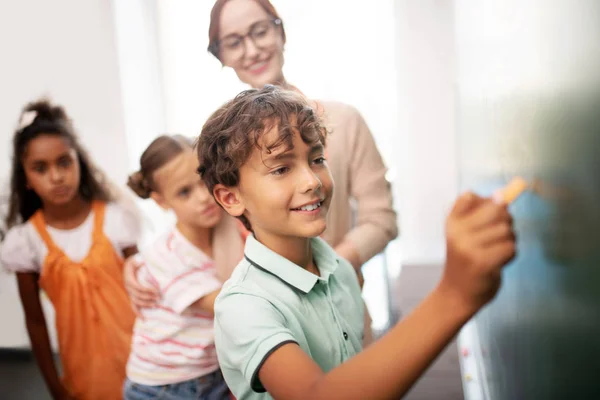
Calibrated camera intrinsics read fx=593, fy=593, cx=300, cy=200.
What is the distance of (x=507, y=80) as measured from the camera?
82cm

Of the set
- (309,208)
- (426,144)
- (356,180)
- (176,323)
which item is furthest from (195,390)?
(426,144)

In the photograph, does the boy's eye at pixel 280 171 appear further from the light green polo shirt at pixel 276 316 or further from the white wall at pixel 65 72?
the white wall at pixel 65 72

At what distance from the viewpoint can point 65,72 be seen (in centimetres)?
122

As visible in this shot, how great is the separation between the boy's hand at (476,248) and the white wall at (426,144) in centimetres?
201

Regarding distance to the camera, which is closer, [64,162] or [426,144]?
[64,162]

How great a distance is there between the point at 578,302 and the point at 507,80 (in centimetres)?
44

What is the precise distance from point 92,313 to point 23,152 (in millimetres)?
337

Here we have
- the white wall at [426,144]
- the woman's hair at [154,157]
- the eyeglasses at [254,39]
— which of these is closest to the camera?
the eyeglasses at [254,39]

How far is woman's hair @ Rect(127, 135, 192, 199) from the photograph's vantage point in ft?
3.21

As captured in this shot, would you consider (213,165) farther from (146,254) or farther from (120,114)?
(120,114)

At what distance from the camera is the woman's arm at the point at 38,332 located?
1.18m

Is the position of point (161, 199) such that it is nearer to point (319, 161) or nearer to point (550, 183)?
point (319, 161)

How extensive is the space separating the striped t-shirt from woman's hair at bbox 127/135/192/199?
90 mm

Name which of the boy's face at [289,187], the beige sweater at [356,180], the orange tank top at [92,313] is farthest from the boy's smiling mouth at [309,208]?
the orange tank top at [92,313]
